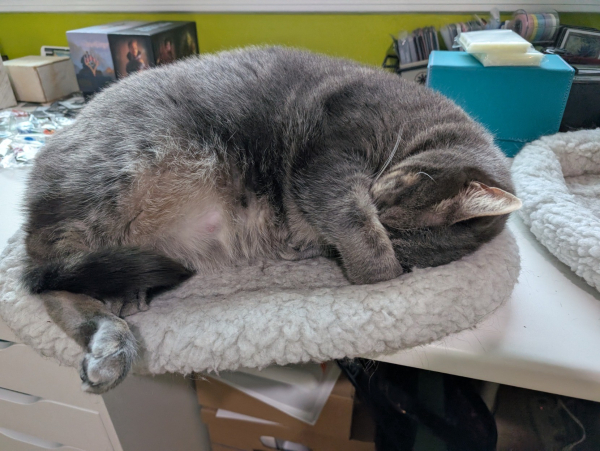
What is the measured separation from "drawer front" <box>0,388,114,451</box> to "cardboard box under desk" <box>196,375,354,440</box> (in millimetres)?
238

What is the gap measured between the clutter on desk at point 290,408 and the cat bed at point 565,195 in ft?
1.74

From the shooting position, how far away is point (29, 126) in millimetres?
1328

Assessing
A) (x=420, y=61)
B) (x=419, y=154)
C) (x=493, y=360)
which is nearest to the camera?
(x=493, y=360)

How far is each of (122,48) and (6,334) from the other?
0.98m

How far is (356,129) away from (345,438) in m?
0.72

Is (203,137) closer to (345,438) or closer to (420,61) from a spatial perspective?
(345,438)

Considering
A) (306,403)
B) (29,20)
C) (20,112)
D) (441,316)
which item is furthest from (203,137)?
(29,20)

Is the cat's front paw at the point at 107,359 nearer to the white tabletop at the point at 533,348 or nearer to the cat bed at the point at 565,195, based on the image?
the white tabletop at the point at 533,348

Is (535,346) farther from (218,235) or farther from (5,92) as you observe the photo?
(5,92)

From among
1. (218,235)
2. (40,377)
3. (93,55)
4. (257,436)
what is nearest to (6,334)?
(40,377)

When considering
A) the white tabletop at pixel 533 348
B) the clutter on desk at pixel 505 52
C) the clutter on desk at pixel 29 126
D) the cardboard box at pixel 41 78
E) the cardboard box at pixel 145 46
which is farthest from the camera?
the cardboard box at pixel 41 78

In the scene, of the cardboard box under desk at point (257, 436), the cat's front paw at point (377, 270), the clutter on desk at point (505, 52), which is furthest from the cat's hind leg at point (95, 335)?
the clutter on desk at point (505, 52)

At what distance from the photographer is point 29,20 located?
1703 mm

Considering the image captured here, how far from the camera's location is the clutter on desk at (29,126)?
1.15 metres
